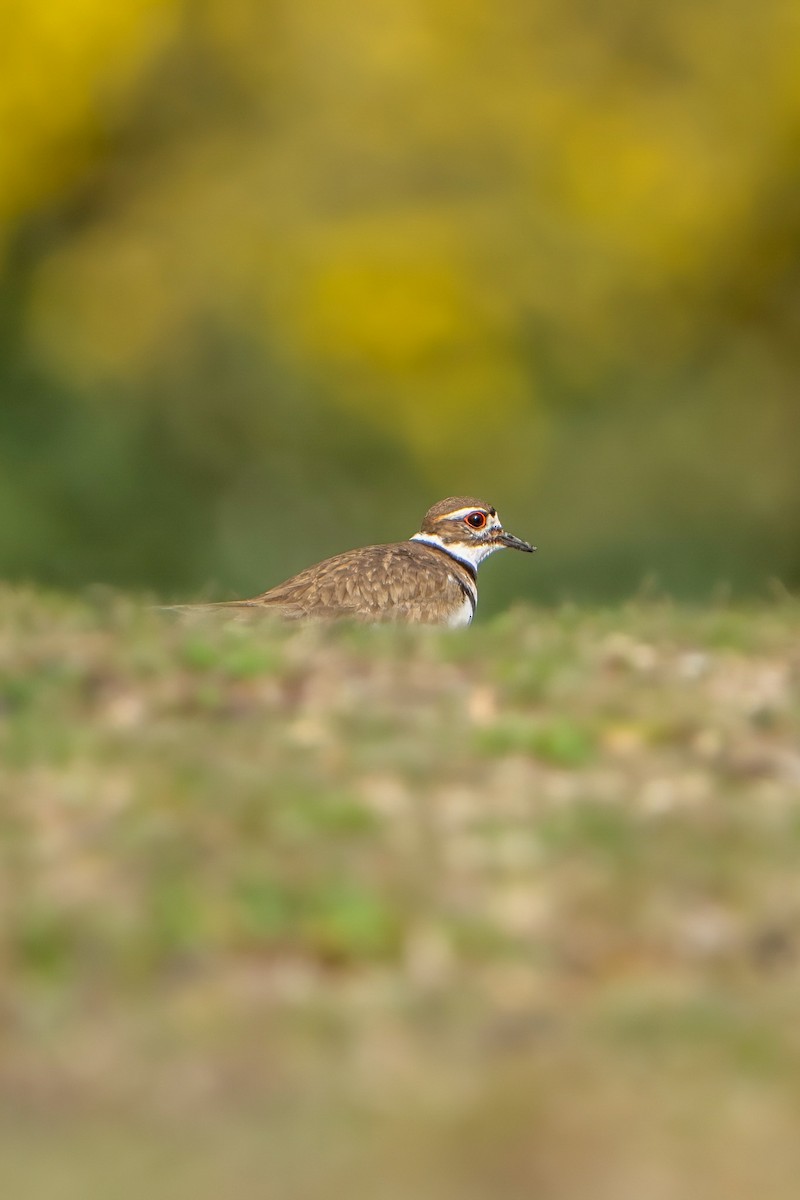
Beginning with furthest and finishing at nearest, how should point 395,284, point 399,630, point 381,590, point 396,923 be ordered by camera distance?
point 395,284 → point 381,590 → point 399,630 → point 396,923

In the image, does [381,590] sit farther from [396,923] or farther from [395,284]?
[395,284]

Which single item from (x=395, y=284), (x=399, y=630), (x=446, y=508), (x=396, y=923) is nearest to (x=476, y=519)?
(x=446, y=508)

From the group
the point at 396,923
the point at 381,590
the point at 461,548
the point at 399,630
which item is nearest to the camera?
the point at 396,923

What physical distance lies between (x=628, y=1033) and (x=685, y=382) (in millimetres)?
14798

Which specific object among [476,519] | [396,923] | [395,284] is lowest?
[396,923]

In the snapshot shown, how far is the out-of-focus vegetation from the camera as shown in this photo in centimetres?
1970

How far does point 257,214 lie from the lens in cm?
2044

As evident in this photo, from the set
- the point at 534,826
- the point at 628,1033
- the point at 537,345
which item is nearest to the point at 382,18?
the point at 537,345

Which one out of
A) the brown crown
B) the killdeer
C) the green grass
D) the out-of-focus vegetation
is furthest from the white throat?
the green grass

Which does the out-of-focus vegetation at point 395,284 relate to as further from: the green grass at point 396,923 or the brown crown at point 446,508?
the green grass at point 396,923

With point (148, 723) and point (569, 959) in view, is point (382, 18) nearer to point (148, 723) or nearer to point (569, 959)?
point (148, 723)

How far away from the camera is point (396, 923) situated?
6656 millimetres

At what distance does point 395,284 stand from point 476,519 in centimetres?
500

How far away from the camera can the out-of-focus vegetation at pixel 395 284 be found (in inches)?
776
